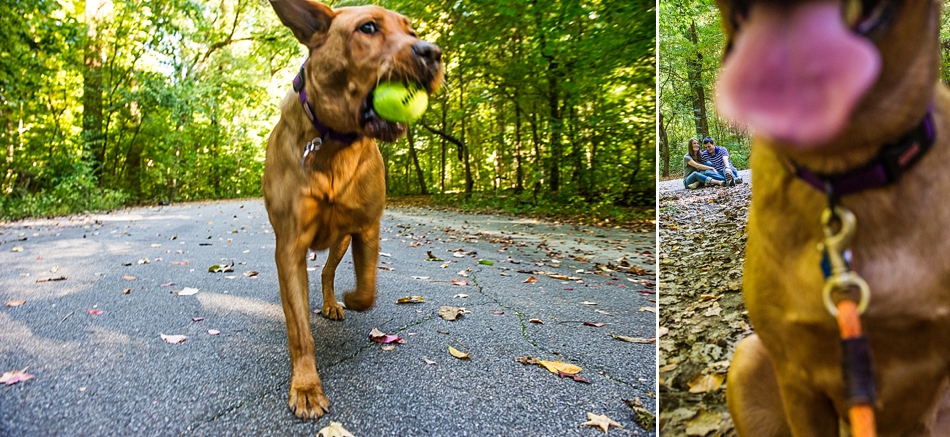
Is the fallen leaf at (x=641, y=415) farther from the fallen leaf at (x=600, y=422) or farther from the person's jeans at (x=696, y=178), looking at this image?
the person's jeans at (x=696, y=178)

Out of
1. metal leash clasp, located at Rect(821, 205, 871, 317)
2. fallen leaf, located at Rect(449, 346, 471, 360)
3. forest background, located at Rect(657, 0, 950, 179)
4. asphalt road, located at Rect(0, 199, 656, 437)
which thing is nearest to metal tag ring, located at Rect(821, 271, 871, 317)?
metal leash clasp, located at Rect(821, 205, 871, 317)

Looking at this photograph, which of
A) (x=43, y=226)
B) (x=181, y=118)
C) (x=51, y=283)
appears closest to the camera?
(x=51, y=283)

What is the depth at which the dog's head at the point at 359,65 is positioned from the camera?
1.74 metres

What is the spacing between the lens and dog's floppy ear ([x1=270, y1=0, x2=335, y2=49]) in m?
1.82

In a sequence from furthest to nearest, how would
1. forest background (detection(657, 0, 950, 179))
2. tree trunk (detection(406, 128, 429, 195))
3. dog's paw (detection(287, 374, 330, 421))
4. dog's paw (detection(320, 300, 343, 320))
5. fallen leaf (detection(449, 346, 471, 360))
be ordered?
tree trunk (detection(406, 128, 429, 195)), dog's paw (detection(320, 300, 343, 320)), fallen leaf (detection(449, 346, 471, 360)), forest background (detection(657, 0, 950, 179)), dog's paw (detection(287, 374, 330, 421))

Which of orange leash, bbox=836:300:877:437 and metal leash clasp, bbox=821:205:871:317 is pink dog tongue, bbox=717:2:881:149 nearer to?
metal leash clasp, bbox=821:205:871:317

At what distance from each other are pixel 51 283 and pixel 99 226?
12.5 ft

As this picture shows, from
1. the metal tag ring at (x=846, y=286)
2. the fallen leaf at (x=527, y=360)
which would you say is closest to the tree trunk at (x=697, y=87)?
the fallen leaf at (x=527, y=360)

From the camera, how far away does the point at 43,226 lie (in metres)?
5.85

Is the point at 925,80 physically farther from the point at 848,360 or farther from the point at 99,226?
the point at 99,226

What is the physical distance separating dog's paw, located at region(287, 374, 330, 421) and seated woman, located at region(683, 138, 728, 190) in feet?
5.38

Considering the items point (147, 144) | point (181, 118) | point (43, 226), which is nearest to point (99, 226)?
point (43, 226)

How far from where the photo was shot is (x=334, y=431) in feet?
4.66

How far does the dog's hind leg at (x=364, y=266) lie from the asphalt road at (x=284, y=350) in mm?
181
